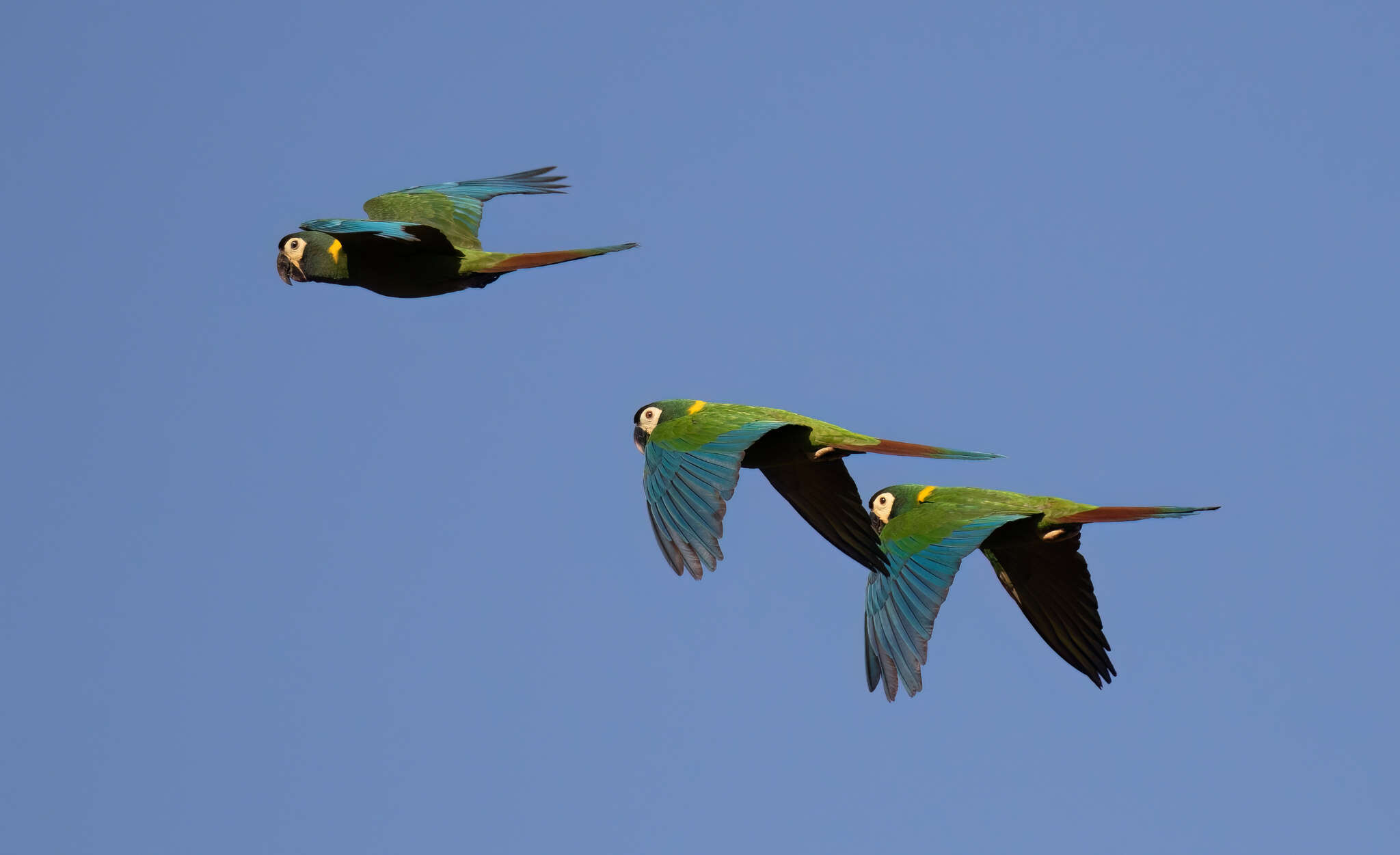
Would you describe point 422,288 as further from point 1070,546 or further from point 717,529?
point 1070,546

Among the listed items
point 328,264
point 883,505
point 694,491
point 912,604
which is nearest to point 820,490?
point 883,505

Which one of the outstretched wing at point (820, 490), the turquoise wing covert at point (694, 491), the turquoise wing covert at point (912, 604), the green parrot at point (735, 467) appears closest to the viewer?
the turquoise wing covert at point (694, 491)

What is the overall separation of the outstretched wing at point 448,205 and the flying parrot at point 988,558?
18.2 ft

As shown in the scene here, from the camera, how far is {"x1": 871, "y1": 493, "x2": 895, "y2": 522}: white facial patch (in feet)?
58.0

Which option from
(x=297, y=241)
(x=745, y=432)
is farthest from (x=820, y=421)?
(x=297, y=241)

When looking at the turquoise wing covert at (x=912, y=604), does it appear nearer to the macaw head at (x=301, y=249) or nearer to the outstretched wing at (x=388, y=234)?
the outstretched wing at (x=388, y=234)

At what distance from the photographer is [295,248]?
59.0 ft

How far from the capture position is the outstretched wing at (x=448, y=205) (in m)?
19.8

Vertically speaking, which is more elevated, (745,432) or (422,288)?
(422,288)

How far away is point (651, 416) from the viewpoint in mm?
17250

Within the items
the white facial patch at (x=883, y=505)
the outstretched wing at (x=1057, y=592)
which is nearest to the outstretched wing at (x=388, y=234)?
the white facial patch at (x=883, y=505)

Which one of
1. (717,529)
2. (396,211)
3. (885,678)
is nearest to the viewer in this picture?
(717,529)

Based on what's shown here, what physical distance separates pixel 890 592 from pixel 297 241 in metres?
6.78

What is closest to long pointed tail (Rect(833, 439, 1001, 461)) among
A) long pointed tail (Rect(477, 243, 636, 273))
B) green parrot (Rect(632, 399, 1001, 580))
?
green parrot (Rect(632, 399, 1001, 580))
